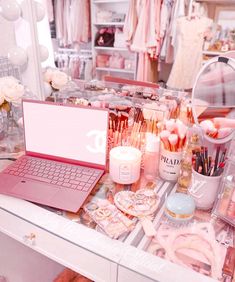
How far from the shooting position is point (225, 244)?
0.58 metres

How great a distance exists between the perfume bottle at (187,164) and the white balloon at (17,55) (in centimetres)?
84

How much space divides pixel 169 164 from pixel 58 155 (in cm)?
36

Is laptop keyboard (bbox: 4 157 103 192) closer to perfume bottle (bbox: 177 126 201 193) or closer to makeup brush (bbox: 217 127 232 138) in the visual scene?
perfume bottle (bbox: 177 126 201 193)

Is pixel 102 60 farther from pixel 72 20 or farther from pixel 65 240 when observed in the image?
pixel 65 240

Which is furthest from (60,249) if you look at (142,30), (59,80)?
(142,30)

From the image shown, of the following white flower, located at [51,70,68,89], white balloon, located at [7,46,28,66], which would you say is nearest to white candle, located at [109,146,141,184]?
white flower, located at [51,70,68,89]

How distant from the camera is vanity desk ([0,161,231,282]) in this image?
20.4 inches

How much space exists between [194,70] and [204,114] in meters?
1.55

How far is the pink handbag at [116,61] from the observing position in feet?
9.29

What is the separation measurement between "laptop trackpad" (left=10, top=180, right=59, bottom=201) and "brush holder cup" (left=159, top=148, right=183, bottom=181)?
32 centimetres

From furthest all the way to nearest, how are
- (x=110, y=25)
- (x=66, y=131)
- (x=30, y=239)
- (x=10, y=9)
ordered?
(x=110, y=25), (x=10, y=9), (x=66, y=131), (x=30, y=239)

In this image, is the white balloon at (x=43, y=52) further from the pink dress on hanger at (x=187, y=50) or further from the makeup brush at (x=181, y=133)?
the pink dress on hanger at (x=187, y=50)

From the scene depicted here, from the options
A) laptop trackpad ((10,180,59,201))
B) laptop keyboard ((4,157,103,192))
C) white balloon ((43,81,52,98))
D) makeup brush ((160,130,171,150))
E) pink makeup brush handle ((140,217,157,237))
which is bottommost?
pink makeup brush handle ((140,217,157,237))

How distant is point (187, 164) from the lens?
2.48 feet
